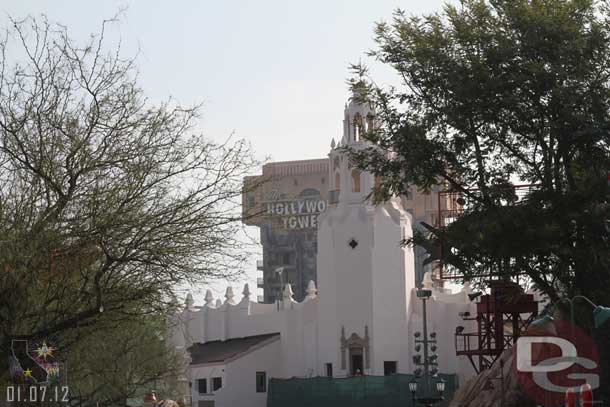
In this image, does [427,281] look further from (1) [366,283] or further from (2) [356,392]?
(2) [356,392]

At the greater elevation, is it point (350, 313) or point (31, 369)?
point (350, 313)

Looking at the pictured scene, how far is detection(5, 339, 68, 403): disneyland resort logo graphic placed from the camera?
18.0m

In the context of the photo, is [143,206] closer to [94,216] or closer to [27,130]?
[94,216]

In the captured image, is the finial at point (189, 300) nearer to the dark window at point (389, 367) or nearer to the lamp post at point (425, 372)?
the lamp post at point (425, 372)

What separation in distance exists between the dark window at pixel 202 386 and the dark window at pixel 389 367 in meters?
12.9

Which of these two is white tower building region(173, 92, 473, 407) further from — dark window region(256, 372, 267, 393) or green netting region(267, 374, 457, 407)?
green netting region(267, 374, 457, 407)

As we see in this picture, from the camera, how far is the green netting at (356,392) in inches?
2753

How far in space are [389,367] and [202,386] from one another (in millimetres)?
13637

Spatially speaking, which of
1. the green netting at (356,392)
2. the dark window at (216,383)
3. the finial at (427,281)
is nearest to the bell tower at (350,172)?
the finial at (427,281)

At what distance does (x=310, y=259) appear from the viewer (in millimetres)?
138625
